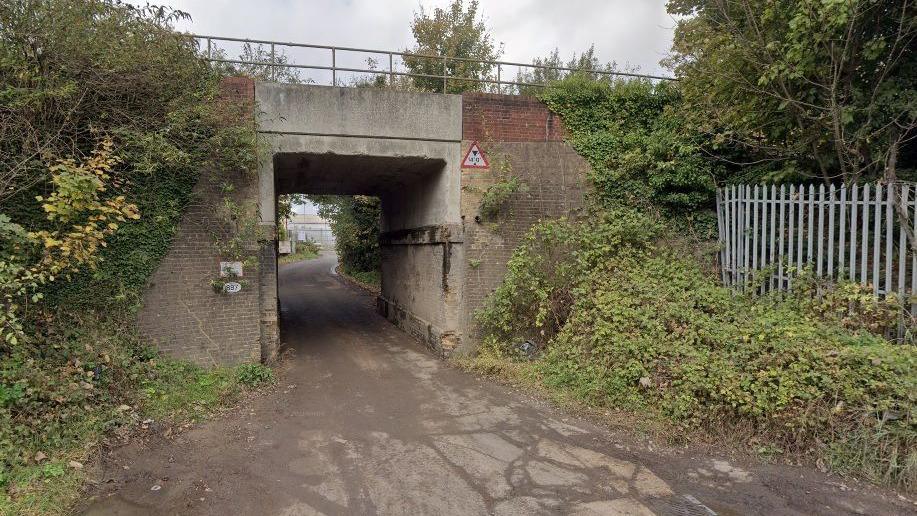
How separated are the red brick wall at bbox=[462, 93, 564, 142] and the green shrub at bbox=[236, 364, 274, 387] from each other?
501cm

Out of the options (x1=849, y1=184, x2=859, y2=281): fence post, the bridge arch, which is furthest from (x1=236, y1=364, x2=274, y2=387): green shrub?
(x1=849, y1=184, x2=859, y2=281): fence post

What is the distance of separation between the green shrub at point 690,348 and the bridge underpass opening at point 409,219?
1.15m

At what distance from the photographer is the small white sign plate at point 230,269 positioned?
7.17 m

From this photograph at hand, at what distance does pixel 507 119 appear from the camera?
8539mm

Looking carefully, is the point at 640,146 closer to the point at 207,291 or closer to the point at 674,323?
the point at 674,323

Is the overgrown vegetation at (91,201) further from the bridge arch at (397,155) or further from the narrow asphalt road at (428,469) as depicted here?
the narrow asphalt road at (428,469)

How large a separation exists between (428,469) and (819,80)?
22.8 feet

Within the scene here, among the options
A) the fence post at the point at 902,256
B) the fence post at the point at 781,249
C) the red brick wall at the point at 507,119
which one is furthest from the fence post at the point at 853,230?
the red brick wall at the point at 507,119

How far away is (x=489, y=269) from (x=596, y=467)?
4361 millimetres

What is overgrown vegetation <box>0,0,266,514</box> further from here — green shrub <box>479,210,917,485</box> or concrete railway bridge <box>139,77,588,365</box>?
green shrub <box>479,210,917,485</box>

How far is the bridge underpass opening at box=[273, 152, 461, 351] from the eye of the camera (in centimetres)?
858

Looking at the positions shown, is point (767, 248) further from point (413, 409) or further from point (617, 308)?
point (413, 409)

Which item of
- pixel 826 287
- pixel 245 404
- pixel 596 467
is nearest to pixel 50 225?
pixel 245 404

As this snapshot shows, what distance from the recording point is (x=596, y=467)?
453cm
